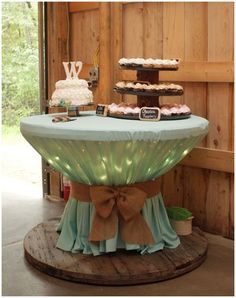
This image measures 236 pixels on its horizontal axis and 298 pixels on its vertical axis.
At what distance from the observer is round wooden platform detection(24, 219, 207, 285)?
2.43m

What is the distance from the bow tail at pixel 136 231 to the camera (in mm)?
2621

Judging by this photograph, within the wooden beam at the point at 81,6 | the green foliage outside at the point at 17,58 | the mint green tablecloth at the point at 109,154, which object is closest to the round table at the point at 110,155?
the mint green tablecloth at the point at 109,154

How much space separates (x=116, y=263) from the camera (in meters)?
2.56

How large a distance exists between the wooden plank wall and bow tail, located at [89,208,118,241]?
87 cm

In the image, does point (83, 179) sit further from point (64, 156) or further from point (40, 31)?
point (40, 31)

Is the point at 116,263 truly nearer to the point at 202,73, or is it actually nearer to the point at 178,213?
the point at 178,213

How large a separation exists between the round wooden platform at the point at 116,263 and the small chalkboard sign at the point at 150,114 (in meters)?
0.78

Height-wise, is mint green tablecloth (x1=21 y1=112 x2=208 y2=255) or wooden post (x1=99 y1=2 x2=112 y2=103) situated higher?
wooden post (x1=99 y1=2 x2=112 y2=103)

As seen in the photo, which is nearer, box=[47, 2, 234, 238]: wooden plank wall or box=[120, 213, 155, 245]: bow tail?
box=[120, 213, 155, 245]: bow tail

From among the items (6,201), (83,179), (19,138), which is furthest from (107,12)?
(19,138)

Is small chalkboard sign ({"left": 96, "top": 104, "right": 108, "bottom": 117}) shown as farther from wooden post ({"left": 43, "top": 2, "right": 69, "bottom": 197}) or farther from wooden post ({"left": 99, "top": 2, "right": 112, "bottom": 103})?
wooden post ({"left": 43, "top": 2, "right": 69, "bottom": 197})

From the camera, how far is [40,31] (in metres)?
4.05

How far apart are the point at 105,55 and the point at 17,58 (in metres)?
2.14

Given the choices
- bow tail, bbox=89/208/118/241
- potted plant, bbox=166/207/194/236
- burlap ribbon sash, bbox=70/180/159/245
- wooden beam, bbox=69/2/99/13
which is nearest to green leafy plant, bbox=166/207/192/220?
potted plant, bbox=166/207/194/236
